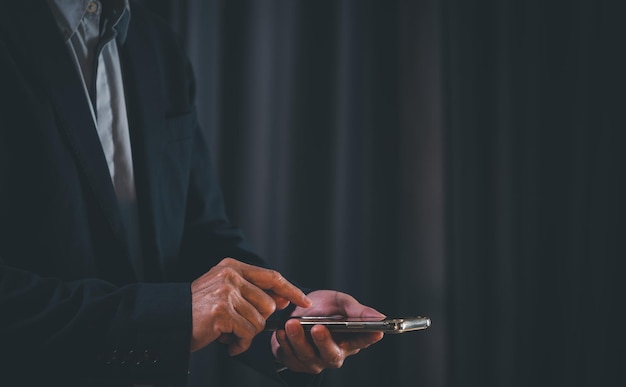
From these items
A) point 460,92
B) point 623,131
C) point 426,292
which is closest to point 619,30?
point 623,131

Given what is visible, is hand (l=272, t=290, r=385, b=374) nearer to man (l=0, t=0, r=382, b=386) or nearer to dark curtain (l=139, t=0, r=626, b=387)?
man (l=0, t=0, r=382, b=386)

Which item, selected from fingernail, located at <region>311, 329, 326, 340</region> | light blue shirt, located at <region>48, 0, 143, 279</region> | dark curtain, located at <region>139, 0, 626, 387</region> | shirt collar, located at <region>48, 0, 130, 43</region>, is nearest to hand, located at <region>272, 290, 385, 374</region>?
fingernail, located at <region>311, 329, 326, 340</region>

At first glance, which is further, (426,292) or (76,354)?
(426,292)

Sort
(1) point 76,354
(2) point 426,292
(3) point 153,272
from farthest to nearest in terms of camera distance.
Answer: (2) point 426,292 → (3) point 153,272 → (1) point 76,354

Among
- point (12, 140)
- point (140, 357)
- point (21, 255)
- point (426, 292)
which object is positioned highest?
point (12, 140)

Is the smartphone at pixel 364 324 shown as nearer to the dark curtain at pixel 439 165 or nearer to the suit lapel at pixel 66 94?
the suit lapel at pixel 66 94

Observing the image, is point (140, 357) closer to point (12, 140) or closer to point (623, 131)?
point (12, 140)

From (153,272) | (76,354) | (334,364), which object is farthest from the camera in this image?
(153,272)

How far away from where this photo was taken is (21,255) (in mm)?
848

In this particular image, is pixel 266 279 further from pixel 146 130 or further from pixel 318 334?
pixel 146 130

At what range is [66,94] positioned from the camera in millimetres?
872

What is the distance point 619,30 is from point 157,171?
1534 mm

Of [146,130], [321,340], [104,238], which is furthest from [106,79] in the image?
[321,340]

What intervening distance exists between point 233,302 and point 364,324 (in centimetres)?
17
